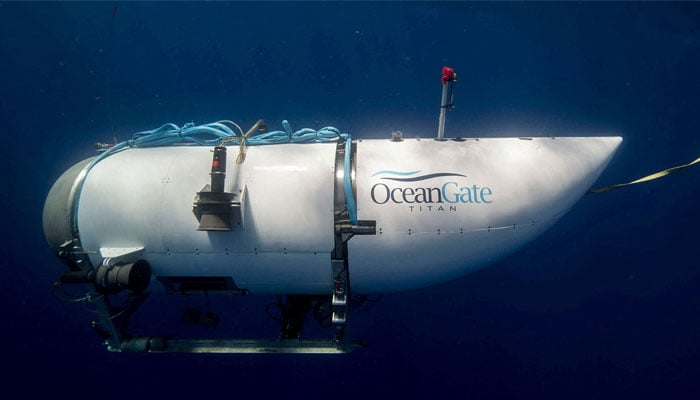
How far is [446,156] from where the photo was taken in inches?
79.0

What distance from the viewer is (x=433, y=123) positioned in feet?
11.7

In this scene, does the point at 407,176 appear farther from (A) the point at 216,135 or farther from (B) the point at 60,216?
(B) the point at 60,216

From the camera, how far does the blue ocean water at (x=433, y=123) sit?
11.5 ft

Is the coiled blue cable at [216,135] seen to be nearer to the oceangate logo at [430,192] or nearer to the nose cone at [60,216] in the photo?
the nose cone at [60,216]

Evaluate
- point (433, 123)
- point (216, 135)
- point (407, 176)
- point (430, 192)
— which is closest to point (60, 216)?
point (216, 135)

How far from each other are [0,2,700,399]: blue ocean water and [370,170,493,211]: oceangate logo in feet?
5.97

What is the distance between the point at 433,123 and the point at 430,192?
6.44ft

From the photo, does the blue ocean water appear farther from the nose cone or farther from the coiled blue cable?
the nose cone

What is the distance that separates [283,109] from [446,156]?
7.77 feet

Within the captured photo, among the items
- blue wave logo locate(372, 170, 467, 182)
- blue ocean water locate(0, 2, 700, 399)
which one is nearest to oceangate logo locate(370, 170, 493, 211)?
blue wave logo locate(372, 170, 467, 182)

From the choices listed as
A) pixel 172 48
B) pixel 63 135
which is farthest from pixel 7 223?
pixel 172 48

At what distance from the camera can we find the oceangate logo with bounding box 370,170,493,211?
1.88 meters

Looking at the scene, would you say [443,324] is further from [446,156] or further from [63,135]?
[63,135]

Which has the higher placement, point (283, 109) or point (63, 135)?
point (283, 109)
